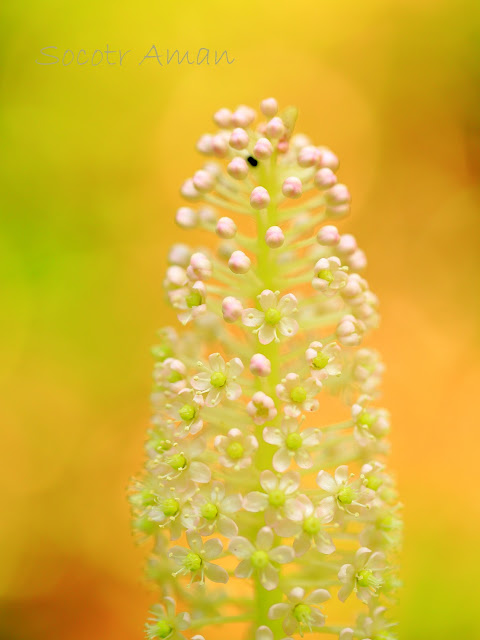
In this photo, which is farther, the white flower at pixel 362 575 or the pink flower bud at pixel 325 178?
the pink flower bud at pixel 325 178

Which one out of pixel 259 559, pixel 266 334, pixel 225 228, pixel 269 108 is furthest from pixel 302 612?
pixel 269 108

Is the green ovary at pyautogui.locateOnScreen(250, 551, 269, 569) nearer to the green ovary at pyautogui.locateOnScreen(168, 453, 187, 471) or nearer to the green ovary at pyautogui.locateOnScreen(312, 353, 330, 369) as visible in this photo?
the green ovary at pyautogui.locateOnScreen(168, 453, 187, 471)

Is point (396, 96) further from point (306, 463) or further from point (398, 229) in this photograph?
point (306, 463)

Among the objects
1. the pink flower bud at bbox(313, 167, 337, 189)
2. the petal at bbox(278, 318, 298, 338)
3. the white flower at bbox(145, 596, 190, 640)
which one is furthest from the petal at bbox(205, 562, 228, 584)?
the pink flower bud at bbox(313, 167, 337, 189)

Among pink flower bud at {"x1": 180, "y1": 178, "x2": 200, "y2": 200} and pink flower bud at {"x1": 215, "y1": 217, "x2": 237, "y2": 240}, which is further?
pink flower bud at {"x1": 180, "y1": 178, "x2": 200, "y2": 200}

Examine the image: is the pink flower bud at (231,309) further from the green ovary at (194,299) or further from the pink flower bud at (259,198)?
the pink flower bud at (259,198)

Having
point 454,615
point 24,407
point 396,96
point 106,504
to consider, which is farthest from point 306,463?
point 396,96

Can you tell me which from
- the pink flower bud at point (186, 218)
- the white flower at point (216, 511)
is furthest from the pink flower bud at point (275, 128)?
the white flower at point (216, 511)
